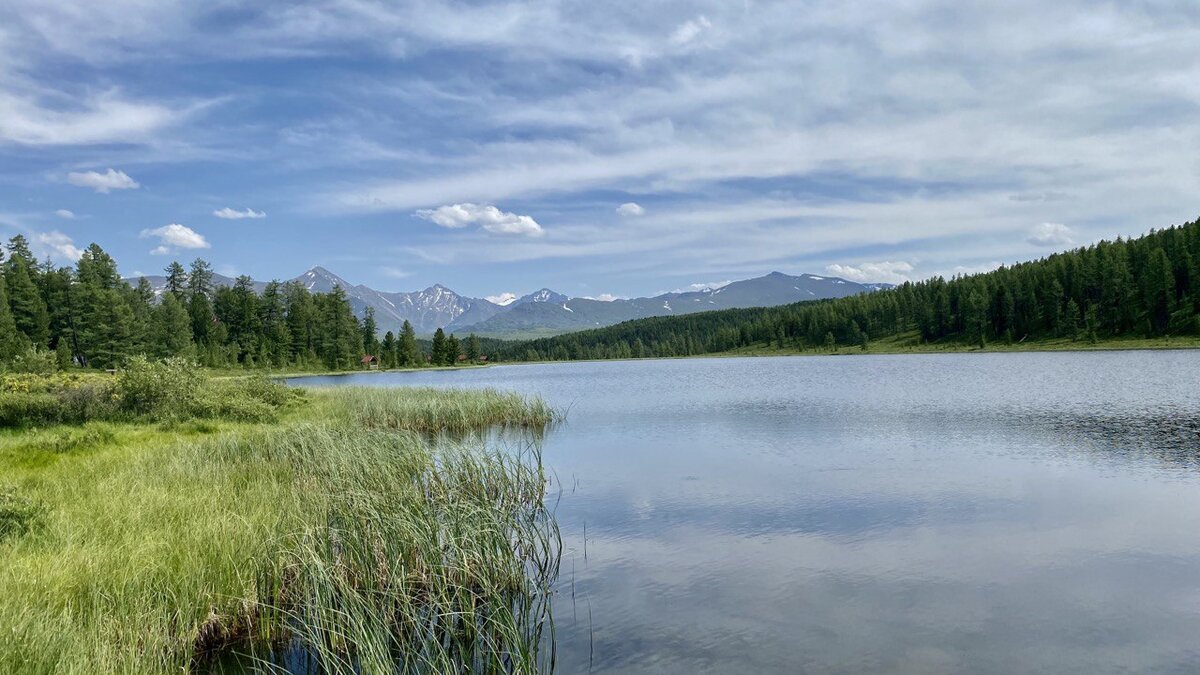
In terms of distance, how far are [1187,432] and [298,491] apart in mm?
32005

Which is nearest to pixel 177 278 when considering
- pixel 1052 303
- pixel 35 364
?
pixel 35 364

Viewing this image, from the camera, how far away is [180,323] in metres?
107

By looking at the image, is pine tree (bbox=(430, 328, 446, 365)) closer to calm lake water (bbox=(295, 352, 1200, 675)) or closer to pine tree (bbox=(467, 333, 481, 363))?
pine tree (bbox=(467, 333, 481, 363))

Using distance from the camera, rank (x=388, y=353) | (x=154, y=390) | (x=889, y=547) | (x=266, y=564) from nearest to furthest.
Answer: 1. (x=266, y=564)
2. (x=889, y=547)
3. (x=154, y=390)
4. (x=388, y=353)

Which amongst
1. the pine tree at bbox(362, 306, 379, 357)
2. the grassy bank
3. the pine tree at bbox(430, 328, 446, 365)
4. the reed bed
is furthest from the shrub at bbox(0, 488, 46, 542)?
the pine tree at bbox(362, 306, 379, 357)

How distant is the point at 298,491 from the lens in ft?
49.2

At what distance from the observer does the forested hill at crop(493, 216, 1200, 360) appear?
104 meters

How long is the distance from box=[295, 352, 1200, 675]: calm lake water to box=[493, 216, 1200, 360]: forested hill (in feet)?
298

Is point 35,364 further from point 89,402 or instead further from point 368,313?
point 368,313

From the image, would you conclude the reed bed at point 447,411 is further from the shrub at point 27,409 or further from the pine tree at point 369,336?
the pine tree at point 369,336

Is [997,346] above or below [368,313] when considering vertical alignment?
below

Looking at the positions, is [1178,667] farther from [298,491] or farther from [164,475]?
[164,475]

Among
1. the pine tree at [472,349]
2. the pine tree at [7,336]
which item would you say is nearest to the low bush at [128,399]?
the pine tree at [7,336]

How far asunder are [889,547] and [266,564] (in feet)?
40.3
